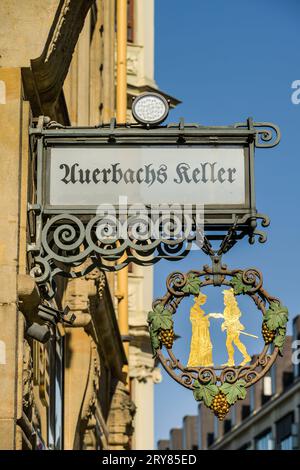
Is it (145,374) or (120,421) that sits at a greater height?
(145,374)

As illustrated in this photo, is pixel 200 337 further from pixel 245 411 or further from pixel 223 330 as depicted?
pixel 245 411

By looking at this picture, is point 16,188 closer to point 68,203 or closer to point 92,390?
point 68,203

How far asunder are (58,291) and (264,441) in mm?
75236

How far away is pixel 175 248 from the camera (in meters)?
10.3

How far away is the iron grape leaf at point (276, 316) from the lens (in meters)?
9.90

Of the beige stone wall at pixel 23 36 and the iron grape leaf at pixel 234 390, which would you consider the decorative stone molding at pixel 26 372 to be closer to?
the iron grape leaf at pixel 234 390

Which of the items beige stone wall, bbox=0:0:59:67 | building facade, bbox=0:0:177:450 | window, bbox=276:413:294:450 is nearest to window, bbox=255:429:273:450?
window, bbox=276:413:294:450

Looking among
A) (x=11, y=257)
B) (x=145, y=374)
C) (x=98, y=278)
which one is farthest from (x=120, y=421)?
(x=11, y=257)

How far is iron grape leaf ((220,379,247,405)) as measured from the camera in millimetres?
9750

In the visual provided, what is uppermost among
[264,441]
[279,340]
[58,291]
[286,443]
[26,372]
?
[264,441]

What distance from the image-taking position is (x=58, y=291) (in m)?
18.1

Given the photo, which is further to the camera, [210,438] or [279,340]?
[210,438]
